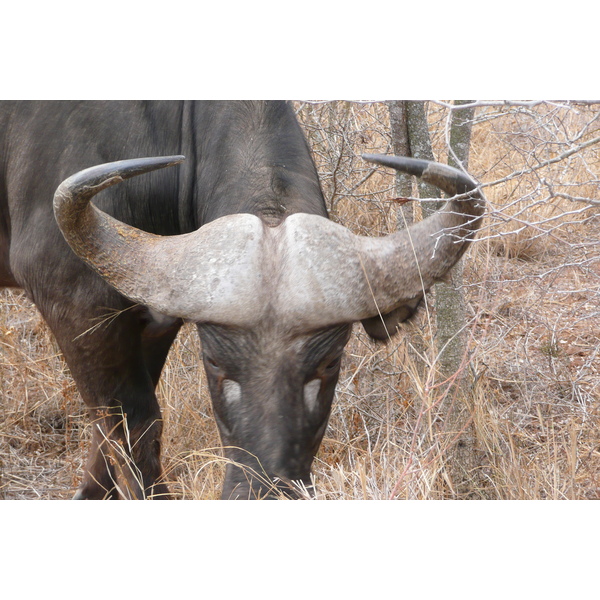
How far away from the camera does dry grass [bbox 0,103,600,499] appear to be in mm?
2902

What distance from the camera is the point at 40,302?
116 inches

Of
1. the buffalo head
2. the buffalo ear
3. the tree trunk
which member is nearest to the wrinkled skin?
the buffalo head

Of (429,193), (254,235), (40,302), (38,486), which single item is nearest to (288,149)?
(254,235)

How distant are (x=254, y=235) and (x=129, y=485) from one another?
4.37 feet

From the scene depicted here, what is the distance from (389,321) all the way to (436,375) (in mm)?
831

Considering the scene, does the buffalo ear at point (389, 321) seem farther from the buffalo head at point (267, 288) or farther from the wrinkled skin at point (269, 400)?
the wrinkled skin at point (269, 400)

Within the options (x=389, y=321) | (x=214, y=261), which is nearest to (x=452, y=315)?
(x=389, y=321)

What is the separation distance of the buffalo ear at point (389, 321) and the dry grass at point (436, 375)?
0.51 ft

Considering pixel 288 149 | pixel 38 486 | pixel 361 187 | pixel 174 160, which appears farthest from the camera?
pixel 361 187

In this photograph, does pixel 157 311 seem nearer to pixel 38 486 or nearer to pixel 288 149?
pixel 288 149

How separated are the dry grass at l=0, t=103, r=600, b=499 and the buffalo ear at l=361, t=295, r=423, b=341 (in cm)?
16

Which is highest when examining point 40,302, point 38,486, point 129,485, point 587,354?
point 40,302

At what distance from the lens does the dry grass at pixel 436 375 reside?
2.90m

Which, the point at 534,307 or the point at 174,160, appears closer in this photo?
the point at 174,160
